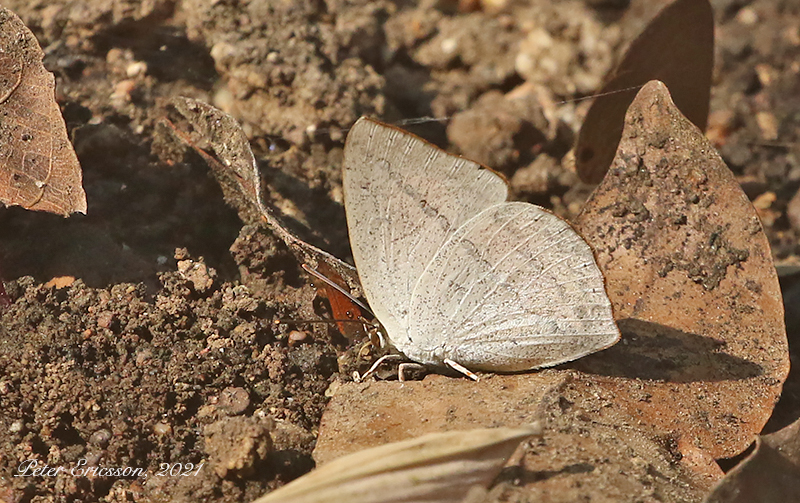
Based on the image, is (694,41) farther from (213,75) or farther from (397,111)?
(213,75)

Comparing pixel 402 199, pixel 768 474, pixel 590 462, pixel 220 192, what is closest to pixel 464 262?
pixel 402 199

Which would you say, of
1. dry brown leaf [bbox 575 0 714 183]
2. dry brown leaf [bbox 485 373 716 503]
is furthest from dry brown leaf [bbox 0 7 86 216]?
dry brown leaf [bbox 575 0 714 183]

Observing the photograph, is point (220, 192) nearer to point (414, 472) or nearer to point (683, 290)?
point (414, 472)

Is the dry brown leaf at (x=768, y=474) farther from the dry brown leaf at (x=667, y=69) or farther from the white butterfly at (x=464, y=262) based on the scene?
the dry brown leaf at (x=667, y=69)

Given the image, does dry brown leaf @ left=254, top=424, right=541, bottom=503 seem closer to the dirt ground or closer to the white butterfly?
the dirt ground

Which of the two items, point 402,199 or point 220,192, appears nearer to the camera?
point 402,199

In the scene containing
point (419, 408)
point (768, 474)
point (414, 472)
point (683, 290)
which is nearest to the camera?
point (414, 472)

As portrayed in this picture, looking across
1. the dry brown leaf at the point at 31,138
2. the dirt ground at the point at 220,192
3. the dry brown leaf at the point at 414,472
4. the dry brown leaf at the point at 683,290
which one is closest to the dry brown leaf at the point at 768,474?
the dry brown leaf at the point at 683,290
